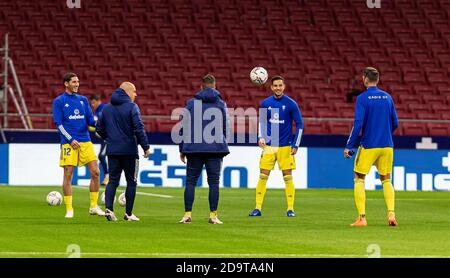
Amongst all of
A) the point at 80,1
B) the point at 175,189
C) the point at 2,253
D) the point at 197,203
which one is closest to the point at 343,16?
the point at 80,1

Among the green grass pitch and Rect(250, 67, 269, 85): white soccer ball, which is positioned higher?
Rect(250, 67, 269, 85): white soccer ball

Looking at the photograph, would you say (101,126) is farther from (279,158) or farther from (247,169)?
(247,169)

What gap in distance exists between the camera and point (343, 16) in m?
40.7

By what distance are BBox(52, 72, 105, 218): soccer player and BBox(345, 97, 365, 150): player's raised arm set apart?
4233mm

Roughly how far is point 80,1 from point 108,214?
22153 millimetres

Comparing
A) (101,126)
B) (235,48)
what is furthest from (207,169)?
(235,48)

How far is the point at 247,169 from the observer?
98.4 feet

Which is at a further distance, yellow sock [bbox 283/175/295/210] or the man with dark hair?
yellow sock [bbox 283/175/295/210]

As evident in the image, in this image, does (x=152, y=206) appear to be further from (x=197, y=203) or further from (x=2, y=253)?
(x=2, y=253)

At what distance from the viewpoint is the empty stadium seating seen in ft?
117

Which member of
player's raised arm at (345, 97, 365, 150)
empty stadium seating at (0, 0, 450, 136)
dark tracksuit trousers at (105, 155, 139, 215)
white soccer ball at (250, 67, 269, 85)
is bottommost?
dark tracksuit trousers at (105, 155, 139, 215)

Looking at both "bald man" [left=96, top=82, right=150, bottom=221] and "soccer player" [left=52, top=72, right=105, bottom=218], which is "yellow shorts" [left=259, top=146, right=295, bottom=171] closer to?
"bald man" [left=96, top=82, right=150, bottom=221]

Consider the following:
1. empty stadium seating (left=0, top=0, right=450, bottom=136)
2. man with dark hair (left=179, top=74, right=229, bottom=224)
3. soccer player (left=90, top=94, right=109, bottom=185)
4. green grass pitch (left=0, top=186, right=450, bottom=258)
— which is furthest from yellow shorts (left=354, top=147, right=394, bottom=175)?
empty stadium seating (left=0, top=0, right=450, bottom=136)

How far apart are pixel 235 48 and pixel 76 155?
20.7 meters
